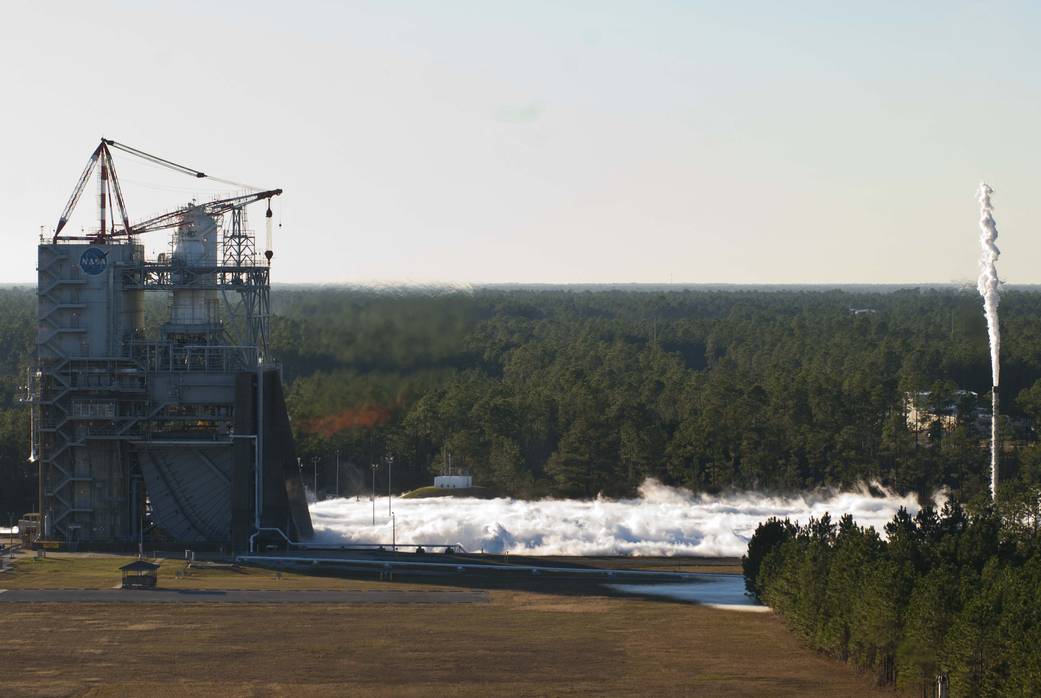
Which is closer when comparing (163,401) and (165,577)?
(165,577)

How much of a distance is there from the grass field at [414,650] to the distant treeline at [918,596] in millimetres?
2240

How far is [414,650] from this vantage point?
90188 millimetres

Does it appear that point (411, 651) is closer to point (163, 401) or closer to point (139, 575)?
point (139, 575)

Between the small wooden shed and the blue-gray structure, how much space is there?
1236cm

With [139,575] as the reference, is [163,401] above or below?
above

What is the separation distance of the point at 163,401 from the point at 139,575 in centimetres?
1713

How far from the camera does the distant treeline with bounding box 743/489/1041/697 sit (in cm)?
7175

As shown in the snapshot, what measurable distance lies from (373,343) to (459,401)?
5331 cm

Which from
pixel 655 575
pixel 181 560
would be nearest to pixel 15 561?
pixel 181 560

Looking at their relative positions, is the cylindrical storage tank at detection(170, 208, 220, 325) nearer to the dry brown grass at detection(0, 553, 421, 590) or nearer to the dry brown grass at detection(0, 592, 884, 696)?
the dry brown grass at detection(0, 553, 421, 590)

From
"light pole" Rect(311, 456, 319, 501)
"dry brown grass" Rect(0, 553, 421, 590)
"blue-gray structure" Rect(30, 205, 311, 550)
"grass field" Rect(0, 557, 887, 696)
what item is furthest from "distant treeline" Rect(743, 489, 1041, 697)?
"light pole" Rect(311, 456, 319, 501)

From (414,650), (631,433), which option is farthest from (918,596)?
(631,433)

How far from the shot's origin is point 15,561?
121625mm

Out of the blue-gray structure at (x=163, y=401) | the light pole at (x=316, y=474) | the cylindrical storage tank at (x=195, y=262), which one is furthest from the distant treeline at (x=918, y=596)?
the light pole at (x=316, y=474)
